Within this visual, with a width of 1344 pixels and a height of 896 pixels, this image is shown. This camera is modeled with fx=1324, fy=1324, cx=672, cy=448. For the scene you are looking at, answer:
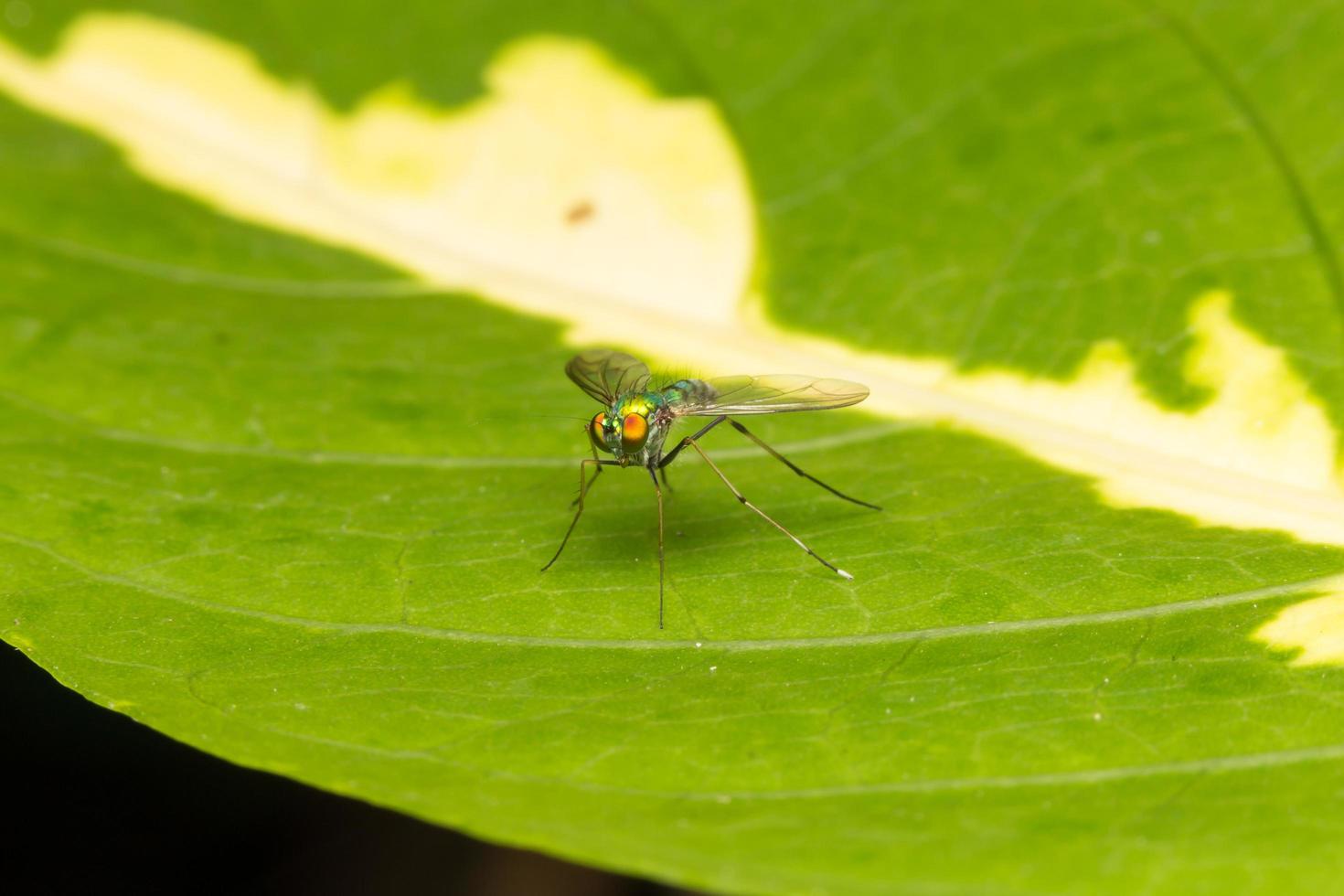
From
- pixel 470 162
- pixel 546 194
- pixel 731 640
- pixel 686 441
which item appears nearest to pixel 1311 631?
pixel 731 640

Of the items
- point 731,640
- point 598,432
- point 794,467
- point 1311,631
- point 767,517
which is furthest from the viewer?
point 598,432

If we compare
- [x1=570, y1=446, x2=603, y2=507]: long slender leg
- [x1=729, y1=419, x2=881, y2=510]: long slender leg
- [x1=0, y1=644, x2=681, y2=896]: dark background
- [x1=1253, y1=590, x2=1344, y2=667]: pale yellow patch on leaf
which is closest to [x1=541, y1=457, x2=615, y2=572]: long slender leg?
[x1=570, y1=446, x2=603, y2=507]: long slender leg

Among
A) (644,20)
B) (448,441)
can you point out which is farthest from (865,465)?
(644,20)

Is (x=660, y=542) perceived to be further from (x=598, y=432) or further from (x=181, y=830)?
(x=181, y=830)

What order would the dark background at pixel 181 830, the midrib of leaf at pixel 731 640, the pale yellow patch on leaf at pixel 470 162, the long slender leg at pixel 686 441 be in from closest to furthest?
the midrib of leaf at pixel 731 640, the long slender leg at pixel 686 441, the pale yellow patch on leaf at pixel 470 162, the dark background at pixel 181 830

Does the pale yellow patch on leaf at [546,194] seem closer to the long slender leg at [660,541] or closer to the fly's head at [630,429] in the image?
the fly's head at [630,429]

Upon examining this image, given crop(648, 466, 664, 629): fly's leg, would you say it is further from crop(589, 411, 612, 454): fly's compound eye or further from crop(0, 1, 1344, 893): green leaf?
crop(589, 411, 612, 454): fly's compound eye


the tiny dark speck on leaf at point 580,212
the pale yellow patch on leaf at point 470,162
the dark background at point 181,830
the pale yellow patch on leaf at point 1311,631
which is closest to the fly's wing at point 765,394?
Answer: the pale yellow patch on leaf at point 470,162
